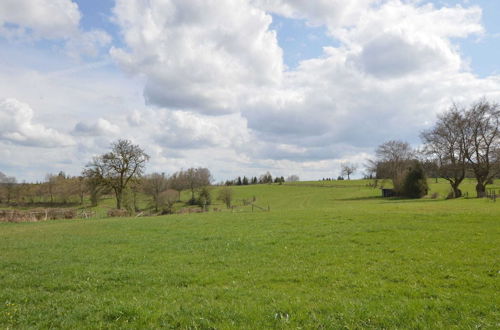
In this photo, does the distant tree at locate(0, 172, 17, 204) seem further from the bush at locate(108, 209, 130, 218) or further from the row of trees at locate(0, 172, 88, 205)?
the bush at locate(108, 209, 130, 218)

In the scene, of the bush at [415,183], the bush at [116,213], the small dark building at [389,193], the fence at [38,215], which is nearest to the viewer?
the fence at [38,215]

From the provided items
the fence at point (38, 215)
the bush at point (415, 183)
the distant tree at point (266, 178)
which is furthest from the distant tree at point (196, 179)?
the distant tree at point (266, 178)

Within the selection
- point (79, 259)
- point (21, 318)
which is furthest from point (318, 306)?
point (79, 259)

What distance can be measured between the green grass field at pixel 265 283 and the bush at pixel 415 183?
5394 cm

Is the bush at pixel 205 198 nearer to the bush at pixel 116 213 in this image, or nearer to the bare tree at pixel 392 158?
the bush at pixel 116 213

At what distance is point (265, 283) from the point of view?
9.73m

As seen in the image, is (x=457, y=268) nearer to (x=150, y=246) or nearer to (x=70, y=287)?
(x=70, y=287)

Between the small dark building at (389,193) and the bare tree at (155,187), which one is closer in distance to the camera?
the bare tree at (155,187)

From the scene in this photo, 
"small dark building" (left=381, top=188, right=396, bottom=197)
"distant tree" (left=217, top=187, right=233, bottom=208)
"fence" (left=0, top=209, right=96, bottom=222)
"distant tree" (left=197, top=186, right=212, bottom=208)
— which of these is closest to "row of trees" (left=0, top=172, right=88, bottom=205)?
"distant tree" (left=197, top=186, right=212, bottom=208)

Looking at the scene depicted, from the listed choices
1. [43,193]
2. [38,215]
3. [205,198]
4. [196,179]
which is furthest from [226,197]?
[43,193]

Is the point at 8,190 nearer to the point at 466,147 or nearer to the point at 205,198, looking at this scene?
the point at 205,198

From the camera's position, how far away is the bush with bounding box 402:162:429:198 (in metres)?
66.4

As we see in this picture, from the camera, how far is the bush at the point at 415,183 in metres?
66.4

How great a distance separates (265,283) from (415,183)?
67.0 metres
